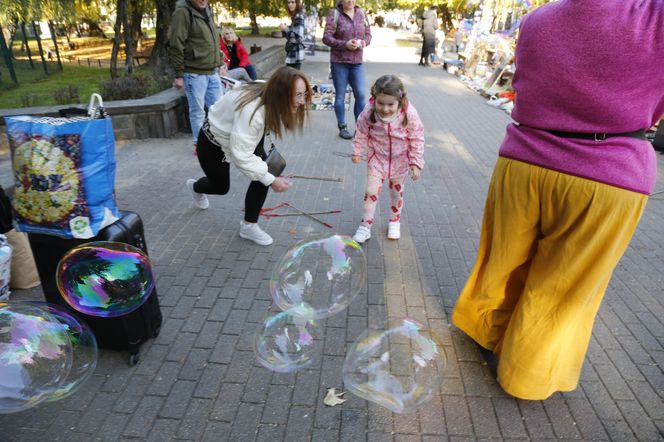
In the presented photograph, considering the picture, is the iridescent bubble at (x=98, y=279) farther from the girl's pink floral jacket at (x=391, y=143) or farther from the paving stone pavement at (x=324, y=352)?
the girl's pink floral jacket at (x=391, y=143)

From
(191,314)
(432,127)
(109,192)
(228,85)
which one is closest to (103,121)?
(109,192)

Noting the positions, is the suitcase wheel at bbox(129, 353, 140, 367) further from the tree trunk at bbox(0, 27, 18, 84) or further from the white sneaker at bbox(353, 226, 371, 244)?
the tree trunk at bbox(0, 27, 18, 84)

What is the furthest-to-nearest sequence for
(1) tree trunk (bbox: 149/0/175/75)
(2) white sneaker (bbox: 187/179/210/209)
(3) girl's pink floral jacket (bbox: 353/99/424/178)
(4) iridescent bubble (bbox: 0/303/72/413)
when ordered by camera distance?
(1) tree trunk (bbox: 149/0/175/75)
(2) white sneaker (bbox: 187/179/210/209)
(3) girl's pink floral jacket (bbox: 353/99/424/178)
(4) iridescent bubble (bbox: 0/303/72/413)

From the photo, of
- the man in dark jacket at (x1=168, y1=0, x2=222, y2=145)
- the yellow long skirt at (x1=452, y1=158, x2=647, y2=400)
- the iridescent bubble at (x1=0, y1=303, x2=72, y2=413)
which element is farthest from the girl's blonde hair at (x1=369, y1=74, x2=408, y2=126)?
the man in dark jacket at (x1=168, y1=0, x2=222, y2=145)

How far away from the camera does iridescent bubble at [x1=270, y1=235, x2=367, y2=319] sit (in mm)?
2715

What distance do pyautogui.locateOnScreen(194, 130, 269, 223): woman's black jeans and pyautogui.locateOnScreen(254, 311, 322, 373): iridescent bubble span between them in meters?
1.17

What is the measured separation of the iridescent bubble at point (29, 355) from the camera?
195 centimetres

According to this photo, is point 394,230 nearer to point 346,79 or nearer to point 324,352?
point 324,352

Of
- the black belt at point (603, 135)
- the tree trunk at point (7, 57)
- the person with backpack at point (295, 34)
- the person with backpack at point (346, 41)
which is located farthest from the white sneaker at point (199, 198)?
the tree trunk at point (7, 57)

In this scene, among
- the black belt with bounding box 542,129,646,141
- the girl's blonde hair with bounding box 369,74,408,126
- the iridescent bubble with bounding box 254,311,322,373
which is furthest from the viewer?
the girl's blonde hair with bounding box 369,74,408,126

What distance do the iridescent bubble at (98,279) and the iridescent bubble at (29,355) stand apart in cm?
Result: 18

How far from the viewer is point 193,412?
2279mm

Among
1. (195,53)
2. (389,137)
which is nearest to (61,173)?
(389,137)

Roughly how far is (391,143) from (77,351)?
2592mm
